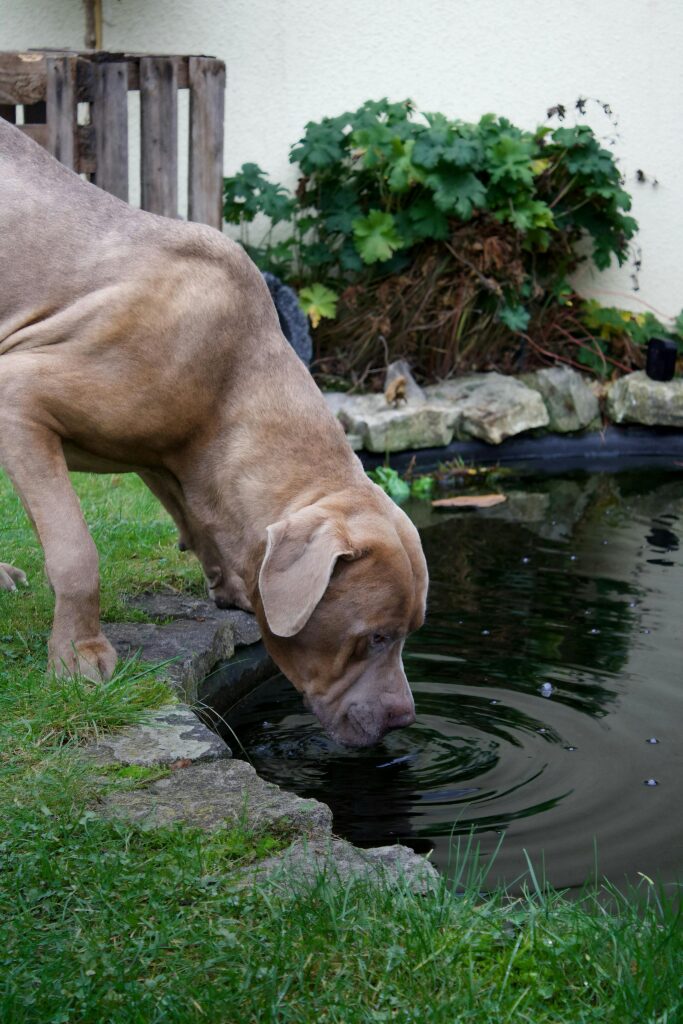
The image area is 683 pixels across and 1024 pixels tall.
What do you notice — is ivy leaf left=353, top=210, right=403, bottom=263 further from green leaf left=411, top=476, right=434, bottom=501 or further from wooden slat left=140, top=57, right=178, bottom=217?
wooden slat left=140, top=57, right=178, bottom=217

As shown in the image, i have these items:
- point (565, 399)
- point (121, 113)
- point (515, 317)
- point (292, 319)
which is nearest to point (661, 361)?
point (565, 399)

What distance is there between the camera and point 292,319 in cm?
941

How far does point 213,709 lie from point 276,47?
7.57 meters

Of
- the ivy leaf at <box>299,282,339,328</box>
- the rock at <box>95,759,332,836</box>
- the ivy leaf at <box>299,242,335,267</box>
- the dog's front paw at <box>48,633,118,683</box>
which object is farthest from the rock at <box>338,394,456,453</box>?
the rock at <box>95,759,332,836</box>

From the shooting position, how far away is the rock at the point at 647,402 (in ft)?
33.0

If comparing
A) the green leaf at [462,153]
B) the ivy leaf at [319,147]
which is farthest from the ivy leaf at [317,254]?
the green leaf at [462,153]

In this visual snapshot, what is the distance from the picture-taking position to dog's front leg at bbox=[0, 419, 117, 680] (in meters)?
3.87

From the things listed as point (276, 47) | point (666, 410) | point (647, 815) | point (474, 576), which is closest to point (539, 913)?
point (647, 815)

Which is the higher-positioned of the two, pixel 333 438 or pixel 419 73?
pixel 419 73

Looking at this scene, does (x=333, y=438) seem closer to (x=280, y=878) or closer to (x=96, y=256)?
(x=96, y=256)

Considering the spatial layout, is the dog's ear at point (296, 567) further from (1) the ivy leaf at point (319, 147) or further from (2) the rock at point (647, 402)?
(2) the rock at point (647, 402)

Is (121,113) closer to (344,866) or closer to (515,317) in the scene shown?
(515,317)

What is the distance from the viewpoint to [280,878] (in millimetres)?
2805

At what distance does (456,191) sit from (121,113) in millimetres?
3000
